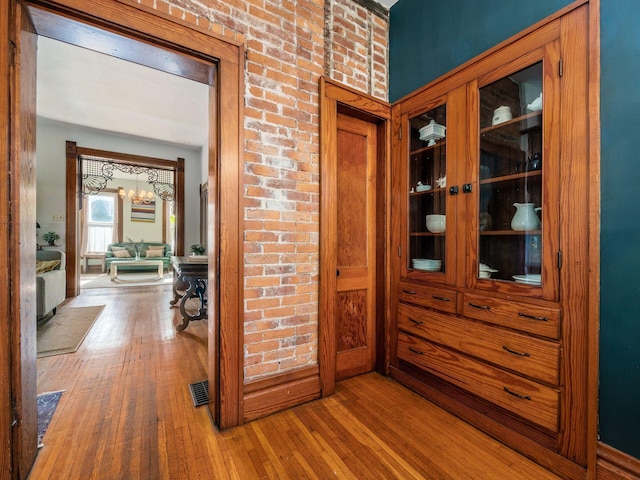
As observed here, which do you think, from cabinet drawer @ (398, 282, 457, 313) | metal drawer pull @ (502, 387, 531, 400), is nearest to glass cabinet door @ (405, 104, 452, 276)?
cabinet drawer @ (398, 282, 457, 313)

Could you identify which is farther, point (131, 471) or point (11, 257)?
point (131, 471)

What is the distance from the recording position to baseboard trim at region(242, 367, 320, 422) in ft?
5.81

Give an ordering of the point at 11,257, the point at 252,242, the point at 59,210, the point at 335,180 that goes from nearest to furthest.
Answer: the point at 11,257
the point at 252,242
the point at 335,180
the point at 59,210

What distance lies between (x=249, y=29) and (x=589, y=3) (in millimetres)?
1778

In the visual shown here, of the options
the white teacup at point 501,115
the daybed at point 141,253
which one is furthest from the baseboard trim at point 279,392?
the daybed at point 141,253

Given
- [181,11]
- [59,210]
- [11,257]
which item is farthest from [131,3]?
[59,210]

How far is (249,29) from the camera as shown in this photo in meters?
1.78

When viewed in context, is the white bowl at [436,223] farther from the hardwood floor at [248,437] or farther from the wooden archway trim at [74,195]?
the wooden archway trim at [74,195]

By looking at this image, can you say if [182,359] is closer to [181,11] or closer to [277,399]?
[277,399]

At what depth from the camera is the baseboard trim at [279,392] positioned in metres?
1.77

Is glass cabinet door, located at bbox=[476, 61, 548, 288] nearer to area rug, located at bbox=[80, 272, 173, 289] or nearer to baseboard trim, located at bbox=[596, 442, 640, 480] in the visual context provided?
baseboard trim, located at bbox=[596, 442, 640, 480]

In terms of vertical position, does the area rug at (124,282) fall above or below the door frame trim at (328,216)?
below

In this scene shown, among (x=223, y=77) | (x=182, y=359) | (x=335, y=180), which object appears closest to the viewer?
(x=223, y=77)

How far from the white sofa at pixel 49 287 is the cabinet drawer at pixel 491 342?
4226 millimetres
